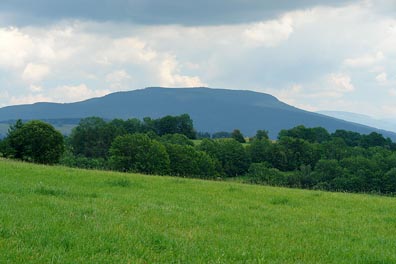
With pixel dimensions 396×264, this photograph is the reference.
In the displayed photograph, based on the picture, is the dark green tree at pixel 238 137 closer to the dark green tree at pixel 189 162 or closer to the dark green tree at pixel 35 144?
the dark green tree at pixel 189 162

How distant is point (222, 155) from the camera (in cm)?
11019

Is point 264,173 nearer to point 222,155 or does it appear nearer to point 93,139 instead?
point 222,155

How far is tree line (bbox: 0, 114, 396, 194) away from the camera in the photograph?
205 feet

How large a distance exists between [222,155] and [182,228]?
9960 centimetres

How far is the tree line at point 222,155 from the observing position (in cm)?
6247

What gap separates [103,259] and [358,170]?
86698 millimetres

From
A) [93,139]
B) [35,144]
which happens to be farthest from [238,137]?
[35,144]

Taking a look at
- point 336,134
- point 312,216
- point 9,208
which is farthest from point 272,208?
point 336,134

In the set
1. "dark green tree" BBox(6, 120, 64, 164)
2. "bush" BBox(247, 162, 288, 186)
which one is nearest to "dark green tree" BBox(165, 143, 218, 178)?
"bush" BBox(247, 162, 288, 186)

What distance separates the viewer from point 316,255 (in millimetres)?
9141

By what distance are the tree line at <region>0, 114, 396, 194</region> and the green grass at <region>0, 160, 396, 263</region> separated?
1501 inches

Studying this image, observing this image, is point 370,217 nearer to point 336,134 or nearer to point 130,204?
point 130,204

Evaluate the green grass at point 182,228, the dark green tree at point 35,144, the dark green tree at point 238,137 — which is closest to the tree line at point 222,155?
the dark green tree at point 35,144

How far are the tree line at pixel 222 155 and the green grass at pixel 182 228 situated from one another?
38117 mm
